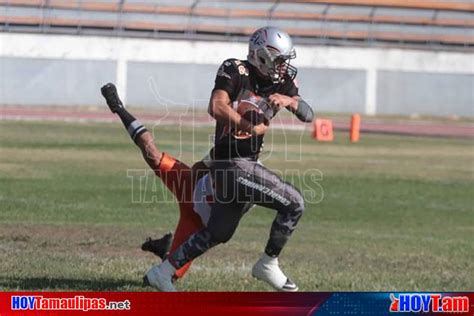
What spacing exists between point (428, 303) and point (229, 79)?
2.44m

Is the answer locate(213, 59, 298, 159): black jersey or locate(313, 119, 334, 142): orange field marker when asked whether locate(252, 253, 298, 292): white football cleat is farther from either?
locate(313, 119, 334, 142): orange field marker

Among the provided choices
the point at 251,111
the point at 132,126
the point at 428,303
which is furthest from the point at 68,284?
the point at 428,303

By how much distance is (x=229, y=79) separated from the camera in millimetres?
7785

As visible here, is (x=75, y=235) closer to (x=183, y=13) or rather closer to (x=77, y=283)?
(x=77, y=283)

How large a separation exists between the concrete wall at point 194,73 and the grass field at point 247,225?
22.9 metres

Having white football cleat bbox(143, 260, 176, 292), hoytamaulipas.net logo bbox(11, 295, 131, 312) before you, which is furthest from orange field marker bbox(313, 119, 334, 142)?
hoytamaulipas.net logo bbox(11, 295, 131, 312)

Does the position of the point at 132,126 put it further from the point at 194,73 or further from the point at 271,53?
the point at 194,73

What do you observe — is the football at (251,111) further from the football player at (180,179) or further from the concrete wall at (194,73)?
the concrete wall at (194,73)

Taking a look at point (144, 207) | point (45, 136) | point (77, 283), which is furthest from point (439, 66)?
point (77, 283)

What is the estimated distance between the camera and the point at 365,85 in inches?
2176

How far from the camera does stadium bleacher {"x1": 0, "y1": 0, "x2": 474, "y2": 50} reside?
1994 inches

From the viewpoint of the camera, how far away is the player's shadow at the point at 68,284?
26.5 ft

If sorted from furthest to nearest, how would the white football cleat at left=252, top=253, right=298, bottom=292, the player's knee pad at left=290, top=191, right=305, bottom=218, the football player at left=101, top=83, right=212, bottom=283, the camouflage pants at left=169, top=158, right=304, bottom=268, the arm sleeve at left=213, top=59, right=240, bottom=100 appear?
1. the football player at left=101, top=83, right=212, bottom=283
2. the white football cleat at left=252, top=253, right=298, bottom=292
3. the player's knee pad at left=290, top=191, right=305, bottom=218
4. the camouflage pants at left=169, top=158, right=304, bottom=268
5. the arm sleeve at left=213, top=59, right=240, bottom=100

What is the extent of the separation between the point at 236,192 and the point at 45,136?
23.3m
